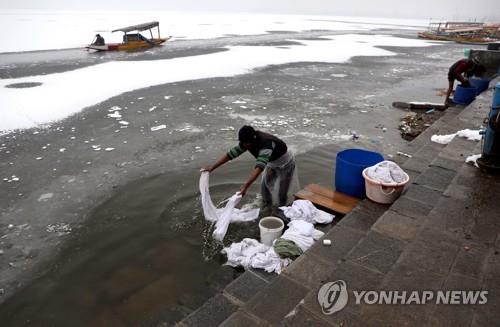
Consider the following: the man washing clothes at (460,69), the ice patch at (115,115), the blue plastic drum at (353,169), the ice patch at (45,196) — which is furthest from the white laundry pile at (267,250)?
the man washing clothes at (460,69)

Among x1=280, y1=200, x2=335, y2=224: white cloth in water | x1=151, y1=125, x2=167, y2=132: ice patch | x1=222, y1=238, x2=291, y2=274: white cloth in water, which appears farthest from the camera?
x1=151, y1=125, x2=167, y2=132: ice patch

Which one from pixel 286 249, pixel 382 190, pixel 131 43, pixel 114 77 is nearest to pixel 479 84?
pixel 382 190

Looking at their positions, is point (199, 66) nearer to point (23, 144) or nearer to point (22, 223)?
point (23, 144)

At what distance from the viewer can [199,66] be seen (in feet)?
53.2

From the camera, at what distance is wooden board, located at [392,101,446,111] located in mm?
9148

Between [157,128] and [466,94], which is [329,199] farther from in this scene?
[466,94]

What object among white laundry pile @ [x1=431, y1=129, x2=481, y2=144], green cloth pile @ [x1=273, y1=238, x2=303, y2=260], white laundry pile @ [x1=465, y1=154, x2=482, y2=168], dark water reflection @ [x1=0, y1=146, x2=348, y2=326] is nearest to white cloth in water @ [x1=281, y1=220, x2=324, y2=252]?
green cloth pile @ [x1=273, y1=238, x2=303, y2=260]

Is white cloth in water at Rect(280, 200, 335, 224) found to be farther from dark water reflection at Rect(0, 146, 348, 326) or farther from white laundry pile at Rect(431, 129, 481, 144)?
white laundry pile at Rect(431, 129, 481, 144)

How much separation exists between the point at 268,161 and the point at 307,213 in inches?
31.3

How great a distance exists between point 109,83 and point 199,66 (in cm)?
501

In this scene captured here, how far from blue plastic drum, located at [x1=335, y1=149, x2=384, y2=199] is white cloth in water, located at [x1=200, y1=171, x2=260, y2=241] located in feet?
3.90

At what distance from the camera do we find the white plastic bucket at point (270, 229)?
3.68 meters

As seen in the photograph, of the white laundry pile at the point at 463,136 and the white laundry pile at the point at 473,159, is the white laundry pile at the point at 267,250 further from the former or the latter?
the white laundry pile at the point at 463,136

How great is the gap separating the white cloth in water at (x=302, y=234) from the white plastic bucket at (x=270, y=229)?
9 centimetres
